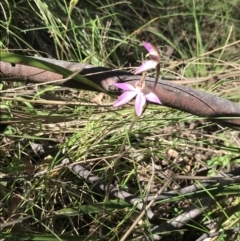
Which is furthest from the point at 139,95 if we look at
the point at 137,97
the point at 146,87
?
the point at 146,87

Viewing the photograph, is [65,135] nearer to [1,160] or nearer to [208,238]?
[1,160]

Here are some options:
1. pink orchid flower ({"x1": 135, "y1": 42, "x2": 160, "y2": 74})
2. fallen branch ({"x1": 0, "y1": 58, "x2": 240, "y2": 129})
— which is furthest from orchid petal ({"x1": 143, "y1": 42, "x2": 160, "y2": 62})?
fallen branch ({"x1": 0, "y1": 58, "x2": 240, "y2": 129})

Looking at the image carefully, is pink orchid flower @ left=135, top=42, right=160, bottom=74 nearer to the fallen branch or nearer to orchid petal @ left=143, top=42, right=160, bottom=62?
orchid petal @ left=143, top=42, right=160, bottom=62

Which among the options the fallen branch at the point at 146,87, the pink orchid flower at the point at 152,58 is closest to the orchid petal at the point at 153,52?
the pink orchid flower at the point at 152,58

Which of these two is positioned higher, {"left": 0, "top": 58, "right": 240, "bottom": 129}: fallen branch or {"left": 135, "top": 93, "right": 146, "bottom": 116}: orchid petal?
{"left": 135, "top": 93, "right": 146, "bottom": 116}: orchid petal

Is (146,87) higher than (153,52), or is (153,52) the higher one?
(153,52)

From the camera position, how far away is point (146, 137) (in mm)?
1570

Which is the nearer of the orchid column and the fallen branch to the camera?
the orchid column

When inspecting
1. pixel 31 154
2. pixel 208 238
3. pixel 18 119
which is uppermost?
pixel 18 119

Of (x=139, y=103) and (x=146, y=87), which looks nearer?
(x=139, y=103)

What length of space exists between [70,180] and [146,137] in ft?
0.84

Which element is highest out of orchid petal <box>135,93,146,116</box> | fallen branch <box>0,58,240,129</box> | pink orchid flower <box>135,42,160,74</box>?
pink orchid flower <box>135,42,160,74</box>

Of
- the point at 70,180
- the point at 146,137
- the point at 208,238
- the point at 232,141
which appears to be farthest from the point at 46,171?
the point at 232,141

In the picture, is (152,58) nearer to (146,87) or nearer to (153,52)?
(153,52)
